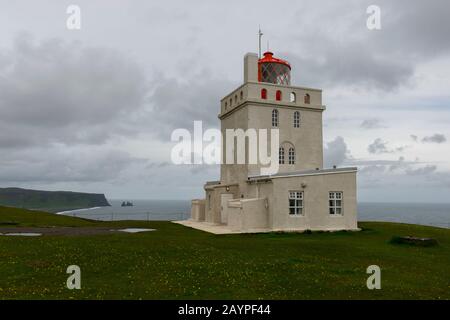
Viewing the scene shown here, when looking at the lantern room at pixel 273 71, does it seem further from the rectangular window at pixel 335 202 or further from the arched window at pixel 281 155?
the rectangular window at pixel 335 202

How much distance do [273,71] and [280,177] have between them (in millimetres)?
12465

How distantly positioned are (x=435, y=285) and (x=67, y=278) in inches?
468

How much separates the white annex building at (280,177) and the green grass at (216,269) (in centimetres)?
709

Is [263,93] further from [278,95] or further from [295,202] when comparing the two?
[295,202]

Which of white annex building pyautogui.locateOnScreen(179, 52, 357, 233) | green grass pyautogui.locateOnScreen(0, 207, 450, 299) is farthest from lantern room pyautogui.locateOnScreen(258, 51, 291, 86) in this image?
green grass pyautogui.locateOnScreen(0, 207, 450, 299)

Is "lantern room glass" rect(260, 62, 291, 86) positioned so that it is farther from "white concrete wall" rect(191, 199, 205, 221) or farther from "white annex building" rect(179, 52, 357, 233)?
"white concrete wall" rect(191, 199, 205, 221)

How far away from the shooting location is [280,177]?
2889 cm

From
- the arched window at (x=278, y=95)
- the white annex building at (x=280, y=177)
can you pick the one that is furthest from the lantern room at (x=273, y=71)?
the arched window at (x=278, y=95)

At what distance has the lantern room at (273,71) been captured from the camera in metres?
36.6

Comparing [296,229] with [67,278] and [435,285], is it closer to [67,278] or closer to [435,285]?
[435,285]

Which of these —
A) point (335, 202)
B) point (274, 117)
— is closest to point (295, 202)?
point (335, 202)

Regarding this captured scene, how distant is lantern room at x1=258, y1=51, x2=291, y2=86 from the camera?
36594 mm
